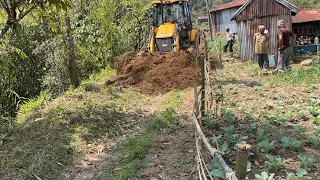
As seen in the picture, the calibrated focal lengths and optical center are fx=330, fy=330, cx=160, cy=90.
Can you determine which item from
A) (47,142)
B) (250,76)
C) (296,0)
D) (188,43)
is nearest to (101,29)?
(188,43)

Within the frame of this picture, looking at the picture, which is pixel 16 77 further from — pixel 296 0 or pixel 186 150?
pixel 296 0

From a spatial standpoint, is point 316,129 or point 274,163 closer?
point 274,163

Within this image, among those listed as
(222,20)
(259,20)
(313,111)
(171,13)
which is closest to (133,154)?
(313,111)

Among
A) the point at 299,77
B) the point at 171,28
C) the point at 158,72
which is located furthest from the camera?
the point at 171,28

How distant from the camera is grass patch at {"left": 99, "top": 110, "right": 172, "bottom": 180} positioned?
4.34m

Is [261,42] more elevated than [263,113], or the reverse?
[261,42]

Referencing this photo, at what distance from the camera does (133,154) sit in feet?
15.7

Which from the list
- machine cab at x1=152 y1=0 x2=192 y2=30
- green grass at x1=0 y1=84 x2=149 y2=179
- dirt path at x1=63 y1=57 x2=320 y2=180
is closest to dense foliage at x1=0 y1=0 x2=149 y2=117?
machine cab at x1=152 y1=0 x2=192 y2=30

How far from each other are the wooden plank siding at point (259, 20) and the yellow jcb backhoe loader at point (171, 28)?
2473 mm

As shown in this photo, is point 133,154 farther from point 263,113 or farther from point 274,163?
point 263,113

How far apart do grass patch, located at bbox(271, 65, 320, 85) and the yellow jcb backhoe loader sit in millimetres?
3244

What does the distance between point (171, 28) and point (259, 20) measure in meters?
4.38

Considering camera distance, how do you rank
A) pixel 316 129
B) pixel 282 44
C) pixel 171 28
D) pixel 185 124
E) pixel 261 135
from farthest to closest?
pixel 171 28 → pixel 282 44 → pixel 185 124 → pixel 316 129 → pixel 261 135

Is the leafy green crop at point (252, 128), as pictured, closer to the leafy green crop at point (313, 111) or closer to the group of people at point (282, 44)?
the leafy green crop at point (313, 111)
